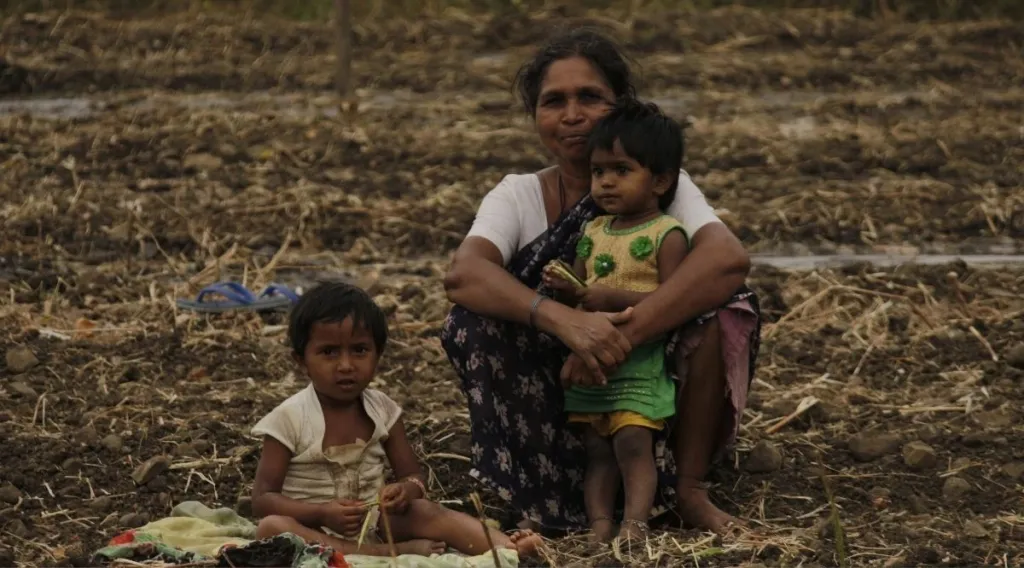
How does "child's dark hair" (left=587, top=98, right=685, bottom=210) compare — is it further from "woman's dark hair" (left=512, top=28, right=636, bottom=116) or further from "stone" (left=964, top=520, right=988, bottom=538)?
"stone" (left=964, top=520, right=988, bottom=538)

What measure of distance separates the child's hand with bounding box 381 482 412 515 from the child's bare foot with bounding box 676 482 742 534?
0.75 metres

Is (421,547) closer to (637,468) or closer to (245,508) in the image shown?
(637,468)

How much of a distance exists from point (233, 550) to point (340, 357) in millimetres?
575

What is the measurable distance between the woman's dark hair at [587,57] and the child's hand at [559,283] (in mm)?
557

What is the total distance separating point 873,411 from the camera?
5387mm

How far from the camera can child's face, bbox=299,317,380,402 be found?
4.08 metres

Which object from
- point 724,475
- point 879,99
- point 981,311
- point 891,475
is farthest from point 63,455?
point 879,99

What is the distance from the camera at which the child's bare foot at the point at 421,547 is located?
4062 mm

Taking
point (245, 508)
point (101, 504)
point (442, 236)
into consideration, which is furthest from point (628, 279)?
point (442, 236)

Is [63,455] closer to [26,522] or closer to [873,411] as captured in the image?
[26,522]

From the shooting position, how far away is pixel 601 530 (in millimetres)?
4242

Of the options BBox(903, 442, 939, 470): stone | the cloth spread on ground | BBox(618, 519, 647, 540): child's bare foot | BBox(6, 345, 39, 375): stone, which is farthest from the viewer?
BBox(6, 345, 39, 375): stone

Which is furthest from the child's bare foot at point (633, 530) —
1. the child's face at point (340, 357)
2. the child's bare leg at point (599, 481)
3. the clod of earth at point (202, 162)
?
the clod of earth at point (202, 162)

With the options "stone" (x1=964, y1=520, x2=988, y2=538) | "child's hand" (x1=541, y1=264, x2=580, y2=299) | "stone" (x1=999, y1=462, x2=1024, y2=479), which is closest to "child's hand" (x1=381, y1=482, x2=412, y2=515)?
"child's hand" (x1=541, y1=264, x2=580, y2=299)
